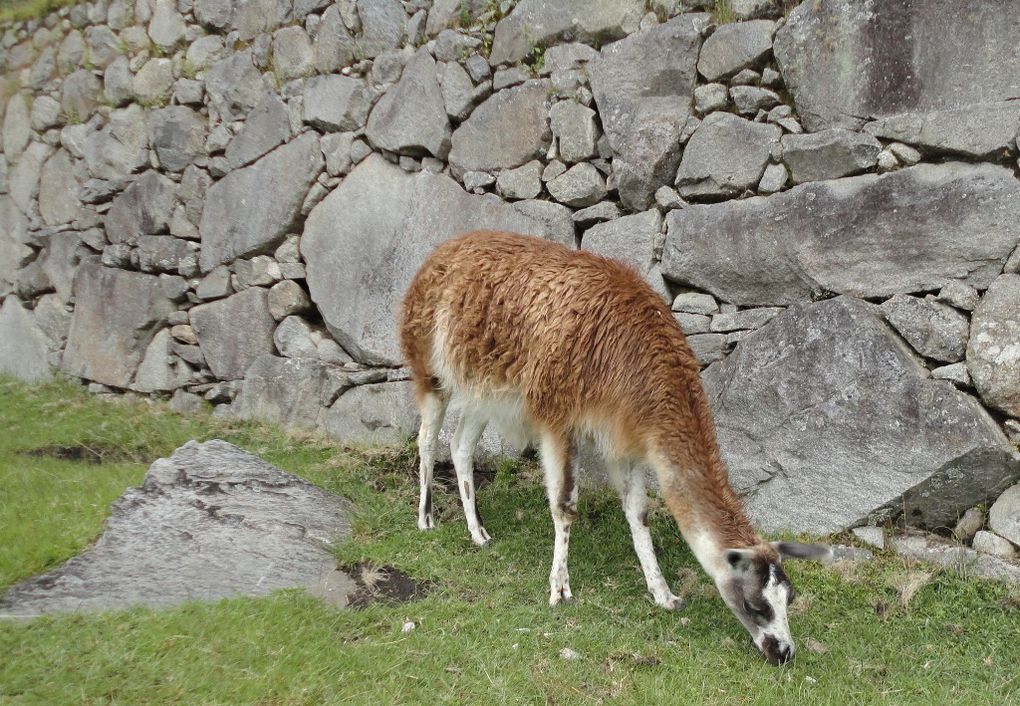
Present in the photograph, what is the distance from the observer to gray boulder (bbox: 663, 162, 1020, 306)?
4.02m

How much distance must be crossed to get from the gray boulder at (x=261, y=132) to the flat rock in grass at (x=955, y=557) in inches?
197

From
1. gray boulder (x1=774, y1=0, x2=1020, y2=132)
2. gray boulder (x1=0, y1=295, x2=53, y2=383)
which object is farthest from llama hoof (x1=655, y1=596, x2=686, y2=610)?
gray boulder (x1=0, y1=295, x2=53, y2=383)

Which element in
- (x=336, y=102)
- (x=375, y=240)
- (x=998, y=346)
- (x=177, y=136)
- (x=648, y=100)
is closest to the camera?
(x=998, y=346)

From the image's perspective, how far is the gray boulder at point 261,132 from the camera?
666cm

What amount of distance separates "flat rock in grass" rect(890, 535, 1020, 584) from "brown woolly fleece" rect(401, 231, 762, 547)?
101 cm

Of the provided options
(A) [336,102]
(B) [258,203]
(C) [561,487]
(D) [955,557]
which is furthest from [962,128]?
(B) [258,203]

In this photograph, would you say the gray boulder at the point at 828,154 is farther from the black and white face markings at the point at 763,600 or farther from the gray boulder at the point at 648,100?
the black and white face markings at the point at 763,600

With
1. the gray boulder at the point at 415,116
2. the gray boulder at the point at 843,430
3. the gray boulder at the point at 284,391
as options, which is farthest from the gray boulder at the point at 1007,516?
the gray boulder at the point at 284,391

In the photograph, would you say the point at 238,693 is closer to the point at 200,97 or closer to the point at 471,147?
the point at 471,147

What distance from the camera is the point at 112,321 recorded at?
24.8 feet

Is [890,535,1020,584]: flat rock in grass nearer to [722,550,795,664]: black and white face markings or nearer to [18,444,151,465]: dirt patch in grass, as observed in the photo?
[722,550,795,664]: black and white face markings

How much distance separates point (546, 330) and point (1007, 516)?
2.22 meters

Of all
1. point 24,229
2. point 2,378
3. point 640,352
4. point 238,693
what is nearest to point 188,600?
point 238,693

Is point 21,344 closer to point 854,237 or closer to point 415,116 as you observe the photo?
point 415,116
